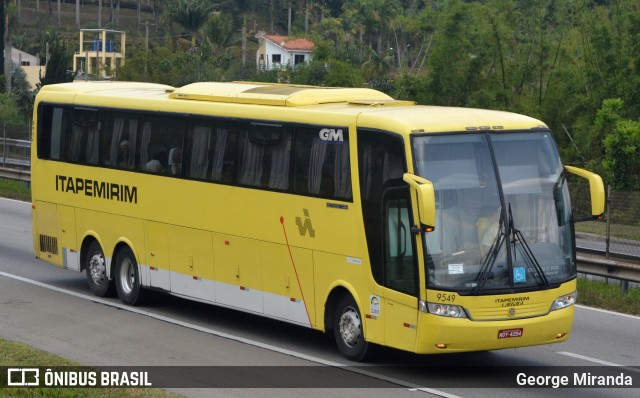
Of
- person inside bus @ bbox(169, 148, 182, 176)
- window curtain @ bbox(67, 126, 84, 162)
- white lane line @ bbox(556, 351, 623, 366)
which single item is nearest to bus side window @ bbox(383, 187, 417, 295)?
white lane line @ bbox(556, 351, 623, 366)

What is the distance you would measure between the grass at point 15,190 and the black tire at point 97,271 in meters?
14.3

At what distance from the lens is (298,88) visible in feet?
54.4

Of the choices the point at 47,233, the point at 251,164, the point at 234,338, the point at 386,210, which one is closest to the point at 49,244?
the point at 47,233

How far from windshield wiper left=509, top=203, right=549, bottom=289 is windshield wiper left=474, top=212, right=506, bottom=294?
11 cm

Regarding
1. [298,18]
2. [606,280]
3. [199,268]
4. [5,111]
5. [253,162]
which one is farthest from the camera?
[298,18]

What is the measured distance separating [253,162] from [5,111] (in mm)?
47772

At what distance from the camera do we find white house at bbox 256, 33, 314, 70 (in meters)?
104

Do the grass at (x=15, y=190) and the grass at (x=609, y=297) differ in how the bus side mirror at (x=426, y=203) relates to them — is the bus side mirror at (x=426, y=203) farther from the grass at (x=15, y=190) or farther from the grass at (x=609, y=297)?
the grass at (x=15, y=190)

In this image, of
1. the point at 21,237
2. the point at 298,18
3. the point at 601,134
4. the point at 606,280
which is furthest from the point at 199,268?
the point at 298,18

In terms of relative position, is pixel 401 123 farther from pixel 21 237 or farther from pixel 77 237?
pixel 21 237

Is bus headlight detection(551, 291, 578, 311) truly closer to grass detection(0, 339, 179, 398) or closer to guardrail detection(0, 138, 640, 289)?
grass detection(0, 339, 179, 398)

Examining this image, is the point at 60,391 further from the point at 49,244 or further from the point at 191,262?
the point at 49,244

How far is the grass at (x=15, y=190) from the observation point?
111 ft

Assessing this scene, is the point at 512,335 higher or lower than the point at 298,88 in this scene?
lower
